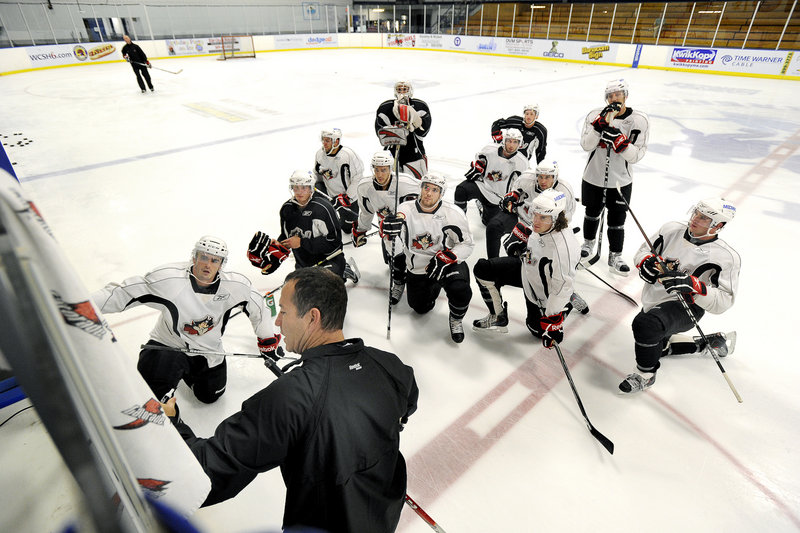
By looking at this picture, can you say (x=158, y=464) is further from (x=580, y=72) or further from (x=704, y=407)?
(x=580, y=72)

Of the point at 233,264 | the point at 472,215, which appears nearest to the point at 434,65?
the point at 472,215

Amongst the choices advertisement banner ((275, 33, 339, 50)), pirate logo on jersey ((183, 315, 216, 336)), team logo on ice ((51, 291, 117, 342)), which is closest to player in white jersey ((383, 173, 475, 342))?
pirate logo on jersey ((183, 315, 216, 336))

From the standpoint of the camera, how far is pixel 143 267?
4.54 meters

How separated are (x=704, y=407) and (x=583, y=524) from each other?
4.38 feet

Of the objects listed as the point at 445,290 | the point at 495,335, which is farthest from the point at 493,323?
the point at 445,290

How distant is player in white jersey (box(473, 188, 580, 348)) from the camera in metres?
3.14

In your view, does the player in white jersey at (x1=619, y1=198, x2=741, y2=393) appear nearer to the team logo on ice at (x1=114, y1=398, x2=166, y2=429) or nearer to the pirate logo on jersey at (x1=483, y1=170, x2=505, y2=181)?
the pirate logo on jersey at (x1=483, y1=170, x2=505, y2=181)

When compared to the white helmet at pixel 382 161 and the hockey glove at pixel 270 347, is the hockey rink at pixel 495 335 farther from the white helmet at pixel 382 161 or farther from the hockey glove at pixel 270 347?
the white helmet at pixel 382 161

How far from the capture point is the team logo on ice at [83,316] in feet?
1.55

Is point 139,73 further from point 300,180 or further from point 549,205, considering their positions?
point 549,205

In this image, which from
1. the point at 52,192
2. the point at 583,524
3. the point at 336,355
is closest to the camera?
the point at 336,355

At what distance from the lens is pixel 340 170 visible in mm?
4879

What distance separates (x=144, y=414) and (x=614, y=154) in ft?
15.4

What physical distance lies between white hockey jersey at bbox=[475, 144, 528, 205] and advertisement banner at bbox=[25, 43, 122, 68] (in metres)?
19.1
